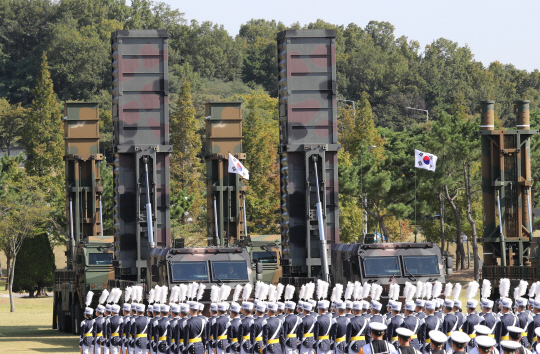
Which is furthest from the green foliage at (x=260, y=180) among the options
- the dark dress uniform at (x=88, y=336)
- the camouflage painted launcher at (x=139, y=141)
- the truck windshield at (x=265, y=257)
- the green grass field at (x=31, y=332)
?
the dark dress uniform at (x=88, y=336)

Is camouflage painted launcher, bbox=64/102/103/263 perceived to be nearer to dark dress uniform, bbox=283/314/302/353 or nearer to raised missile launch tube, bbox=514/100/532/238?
raised missile launch tube, bbox=514/100/532/238

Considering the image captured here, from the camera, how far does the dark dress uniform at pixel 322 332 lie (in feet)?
47.2

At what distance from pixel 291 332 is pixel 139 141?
10644 millimetres

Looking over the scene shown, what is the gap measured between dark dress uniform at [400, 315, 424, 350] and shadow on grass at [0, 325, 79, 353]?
427 inches

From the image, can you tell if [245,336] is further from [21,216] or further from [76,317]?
[21,216]

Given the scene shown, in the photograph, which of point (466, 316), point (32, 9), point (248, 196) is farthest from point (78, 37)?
point (466, 316)

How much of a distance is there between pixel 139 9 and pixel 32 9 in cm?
1352

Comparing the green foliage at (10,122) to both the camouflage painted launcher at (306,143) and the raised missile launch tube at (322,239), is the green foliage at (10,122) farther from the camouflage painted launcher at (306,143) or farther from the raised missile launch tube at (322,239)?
the raised missile launch tube at (322,239)

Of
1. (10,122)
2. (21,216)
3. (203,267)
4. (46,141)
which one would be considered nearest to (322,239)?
(203,267)

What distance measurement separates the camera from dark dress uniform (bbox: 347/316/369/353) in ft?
44.4

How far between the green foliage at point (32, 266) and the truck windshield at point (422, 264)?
29.0 m

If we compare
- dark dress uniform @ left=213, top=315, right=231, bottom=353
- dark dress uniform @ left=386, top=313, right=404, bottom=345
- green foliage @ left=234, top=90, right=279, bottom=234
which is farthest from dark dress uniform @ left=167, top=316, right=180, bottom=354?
green foliage @ left=234, top=90, right=279, bottom=234

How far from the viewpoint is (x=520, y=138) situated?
84.4ft

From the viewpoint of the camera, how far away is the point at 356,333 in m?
13.6
